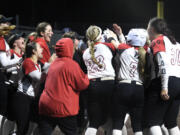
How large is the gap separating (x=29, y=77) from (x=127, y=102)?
1.35 meters

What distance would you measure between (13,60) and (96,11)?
20.1 metres

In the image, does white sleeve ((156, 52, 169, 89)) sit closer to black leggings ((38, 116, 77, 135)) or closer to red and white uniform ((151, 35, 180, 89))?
red and white uniform ((151, 35, 180, 89))

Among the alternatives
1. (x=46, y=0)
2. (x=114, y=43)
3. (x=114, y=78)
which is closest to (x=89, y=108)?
(x=114, y=78)

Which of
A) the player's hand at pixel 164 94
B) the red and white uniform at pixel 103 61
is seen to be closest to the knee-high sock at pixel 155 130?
the player's hand at pixel 164 94

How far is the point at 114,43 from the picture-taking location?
21.2 ft

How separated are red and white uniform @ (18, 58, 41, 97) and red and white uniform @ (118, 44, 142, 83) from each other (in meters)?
1.14

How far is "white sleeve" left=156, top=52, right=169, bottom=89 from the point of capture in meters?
5.80

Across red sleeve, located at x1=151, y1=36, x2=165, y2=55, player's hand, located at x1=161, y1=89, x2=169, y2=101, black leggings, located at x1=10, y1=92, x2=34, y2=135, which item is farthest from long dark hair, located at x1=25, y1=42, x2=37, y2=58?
player's hand, located at x1=161, y1=89, x2=169, y2=101

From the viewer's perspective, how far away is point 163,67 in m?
5.83

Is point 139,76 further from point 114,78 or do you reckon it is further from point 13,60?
point 13,60

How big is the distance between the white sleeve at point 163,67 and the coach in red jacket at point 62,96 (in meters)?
1.03

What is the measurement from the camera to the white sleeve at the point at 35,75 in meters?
5.98

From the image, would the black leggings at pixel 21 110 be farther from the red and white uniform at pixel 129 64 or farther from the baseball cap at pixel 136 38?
the baseball cap at pixel 136 38

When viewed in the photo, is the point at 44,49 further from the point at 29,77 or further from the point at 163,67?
the point at 163,67
